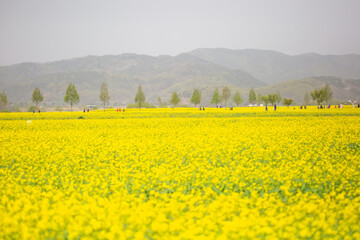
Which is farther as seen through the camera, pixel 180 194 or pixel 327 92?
pixel 327 92

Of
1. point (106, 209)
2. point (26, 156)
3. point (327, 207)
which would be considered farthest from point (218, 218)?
point (26, 156)

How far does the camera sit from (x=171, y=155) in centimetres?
1617

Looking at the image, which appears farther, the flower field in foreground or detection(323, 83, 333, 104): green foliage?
detection(323, 83, 333, 104): green foliage

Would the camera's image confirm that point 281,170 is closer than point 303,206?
No

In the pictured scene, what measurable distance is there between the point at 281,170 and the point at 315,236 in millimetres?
6480

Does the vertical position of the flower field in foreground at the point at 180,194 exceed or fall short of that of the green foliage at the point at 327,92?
it falls short

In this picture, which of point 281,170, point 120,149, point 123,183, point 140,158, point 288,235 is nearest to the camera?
point 288,235

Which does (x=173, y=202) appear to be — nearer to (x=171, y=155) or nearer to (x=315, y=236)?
(x=315, y=236)

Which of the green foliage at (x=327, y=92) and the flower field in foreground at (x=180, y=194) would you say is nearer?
the flower field in foreground at (x=180, y=194)

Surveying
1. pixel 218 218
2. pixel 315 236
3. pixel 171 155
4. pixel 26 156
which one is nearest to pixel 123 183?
pixel 218 218

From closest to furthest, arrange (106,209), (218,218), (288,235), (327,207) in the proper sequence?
(288,235), (218,218), (106,209), (327,207)

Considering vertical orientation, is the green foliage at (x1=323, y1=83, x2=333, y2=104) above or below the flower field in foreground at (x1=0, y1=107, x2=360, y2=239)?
above

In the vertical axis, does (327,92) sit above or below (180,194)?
above

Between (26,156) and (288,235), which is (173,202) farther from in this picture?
(26,156)
